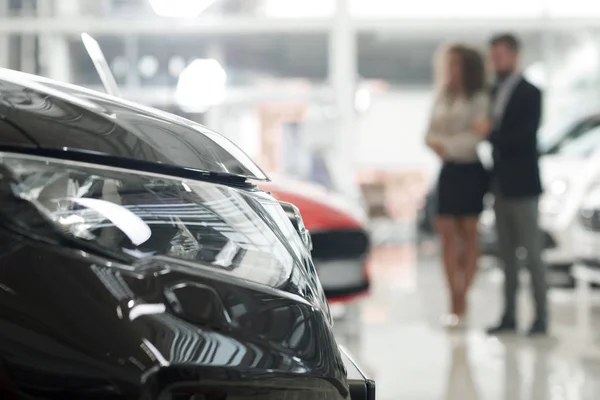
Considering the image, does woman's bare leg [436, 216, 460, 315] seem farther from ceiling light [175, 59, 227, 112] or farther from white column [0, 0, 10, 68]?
white column [0, 0, 10, 68]

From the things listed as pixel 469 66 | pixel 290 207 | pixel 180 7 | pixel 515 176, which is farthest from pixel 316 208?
pixel 180 7

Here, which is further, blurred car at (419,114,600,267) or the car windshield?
the car windshield

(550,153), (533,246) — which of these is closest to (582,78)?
(550,153)

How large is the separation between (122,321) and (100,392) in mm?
84

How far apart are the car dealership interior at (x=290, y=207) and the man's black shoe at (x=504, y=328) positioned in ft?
0.06

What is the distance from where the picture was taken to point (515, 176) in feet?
13.9

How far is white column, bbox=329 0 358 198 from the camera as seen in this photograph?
31.1 feet

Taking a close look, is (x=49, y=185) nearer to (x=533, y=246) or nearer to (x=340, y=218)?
(x=340, y=218)

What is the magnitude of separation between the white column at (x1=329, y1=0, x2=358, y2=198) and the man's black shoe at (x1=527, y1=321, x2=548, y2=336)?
5.30 metres

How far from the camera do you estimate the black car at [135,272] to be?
0.89 m

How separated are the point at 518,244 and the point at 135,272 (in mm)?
3794

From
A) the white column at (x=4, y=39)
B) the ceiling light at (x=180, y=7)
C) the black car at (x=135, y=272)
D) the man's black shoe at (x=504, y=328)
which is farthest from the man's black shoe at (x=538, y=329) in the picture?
the white column at (x=4, y=39)

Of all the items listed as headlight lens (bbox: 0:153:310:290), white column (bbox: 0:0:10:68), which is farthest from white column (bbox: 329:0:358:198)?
headlight lens (bbox: 0:153:310:290)

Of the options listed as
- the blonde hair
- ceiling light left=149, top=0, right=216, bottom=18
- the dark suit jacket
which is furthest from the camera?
ceiling light left=149, top=0, right=216, bottom=18
